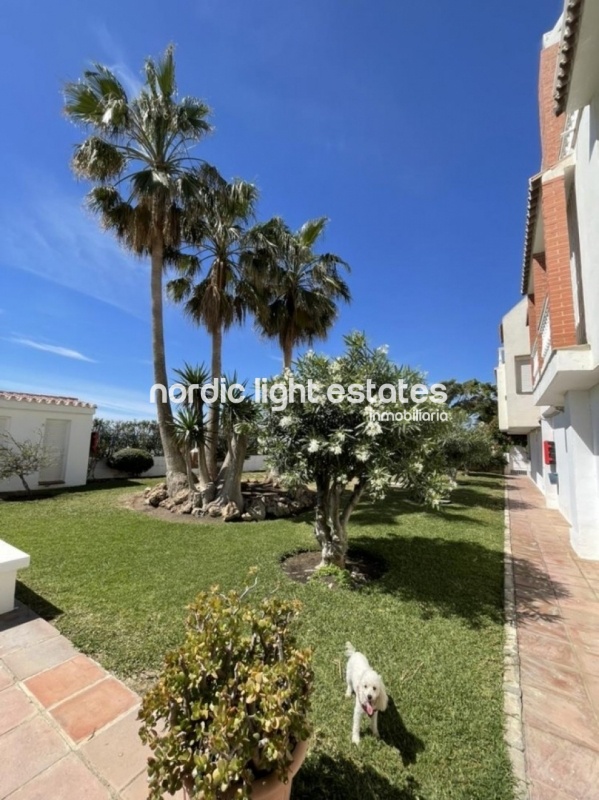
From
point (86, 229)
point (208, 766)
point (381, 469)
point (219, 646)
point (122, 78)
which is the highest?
point (122, 78)

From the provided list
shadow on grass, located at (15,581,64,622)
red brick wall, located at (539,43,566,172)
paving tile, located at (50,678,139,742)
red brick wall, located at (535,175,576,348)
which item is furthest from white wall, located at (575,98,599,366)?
shadow on grass, located at (15,581,64,622)

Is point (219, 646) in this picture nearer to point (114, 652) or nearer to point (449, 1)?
point (114, 652)

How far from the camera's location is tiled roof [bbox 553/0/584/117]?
4.31 meters

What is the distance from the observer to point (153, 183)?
38.7 ft

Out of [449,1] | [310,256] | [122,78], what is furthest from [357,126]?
[122,78]

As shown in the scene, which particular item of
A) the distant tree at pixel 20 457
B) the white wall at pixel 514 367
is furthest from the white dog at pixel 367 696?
the white wall at pixel 514 367

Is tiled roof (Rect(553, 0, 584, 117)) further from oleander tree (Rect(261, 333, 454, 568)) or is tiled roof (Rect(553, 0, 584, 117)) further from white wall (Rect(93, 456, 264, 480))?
white wall (Rect(93, 456, 264, 480))

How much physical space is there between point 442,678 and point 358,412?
11.4 feet

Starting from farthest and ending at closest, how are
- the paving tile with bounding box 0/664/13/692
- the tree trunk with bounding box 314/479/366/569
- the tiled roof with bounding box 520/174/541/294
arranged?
the tiled roof with bounding box 520/174/541/294 → the tree trunk with bounding box 314/479/366/569 → the paving tile with bounding box 0/664/13/692

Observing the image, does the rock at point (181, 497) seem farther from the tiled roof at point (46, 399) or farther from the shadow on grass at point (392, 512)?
the tiled roof at point (46, 399)

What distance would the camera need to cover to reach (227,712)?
1.65m

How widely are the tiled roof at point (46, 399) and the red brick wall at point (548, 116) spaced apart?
18.8 m

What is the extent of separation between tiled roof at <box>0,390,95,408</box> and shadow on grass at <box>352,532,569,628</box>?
13.8 m

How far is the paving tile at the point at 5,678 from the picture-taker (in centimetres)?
317
